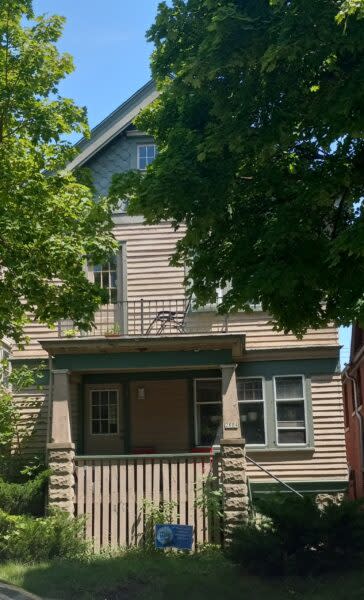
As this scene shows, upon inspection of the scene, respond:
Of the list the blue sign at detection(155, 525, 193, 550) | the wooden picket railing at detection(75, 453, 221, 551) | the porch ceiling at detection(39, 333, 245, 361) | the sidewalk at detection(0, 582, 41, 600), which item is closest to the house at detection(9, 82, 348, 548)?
the porch ceiling at detection(39, 333, 245, 361)

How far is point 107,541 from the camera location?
42.2 feet

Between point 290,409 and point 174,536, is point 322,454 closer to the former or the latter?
point 290,409

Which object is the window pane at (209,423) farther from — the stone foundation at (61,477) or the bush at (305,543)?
the bush at (305,543)

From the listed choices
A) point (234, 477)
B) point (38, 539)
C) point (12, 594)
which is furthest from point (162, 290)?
point (12, 594)

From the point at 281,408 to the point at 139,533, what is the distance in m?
5.48

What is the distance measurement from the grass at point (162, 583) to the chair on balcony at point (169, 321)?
6658 mm

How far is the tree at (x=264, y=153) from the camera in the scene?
806cm

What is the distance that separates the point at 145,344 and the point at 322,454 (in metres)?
5.04

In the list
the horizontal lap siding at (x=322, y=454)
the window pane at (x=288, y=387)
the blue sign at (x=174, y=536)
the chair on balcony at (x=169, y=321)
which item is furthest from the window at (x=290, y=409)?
the blue sign at (x=174, y=536)

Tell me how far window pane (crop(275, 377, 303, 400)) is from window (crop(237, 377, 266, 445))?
41cm

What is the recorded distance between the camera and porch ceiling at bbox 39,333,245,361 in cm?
1491

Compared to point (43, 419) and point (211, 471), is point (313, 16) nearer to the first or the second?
→ point (211, 471)

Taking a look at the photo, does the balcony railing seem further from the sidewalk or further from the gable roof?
the sidewalk

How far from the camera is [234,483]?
1306cm
